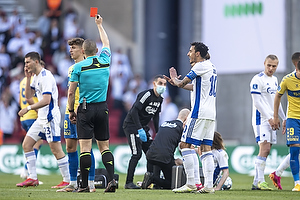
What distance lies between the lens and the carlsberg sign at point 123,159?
17812mm

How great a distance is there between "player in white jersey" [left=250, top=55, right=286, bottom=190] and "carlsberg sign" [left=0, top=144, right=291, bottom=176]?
5.79 meters

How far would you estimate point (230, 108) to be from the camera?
22781 millimetres

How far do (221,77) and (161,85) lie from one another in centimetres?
1080

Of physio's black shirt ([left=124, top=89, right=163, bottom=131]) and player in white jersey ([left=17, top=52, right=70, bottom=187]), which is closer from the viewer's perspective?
player in white jersey ([left=17, top=52, right=70, bottom=187])

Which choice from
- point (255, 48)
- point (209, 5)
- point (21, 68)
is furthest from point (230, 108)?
point (21, 68)

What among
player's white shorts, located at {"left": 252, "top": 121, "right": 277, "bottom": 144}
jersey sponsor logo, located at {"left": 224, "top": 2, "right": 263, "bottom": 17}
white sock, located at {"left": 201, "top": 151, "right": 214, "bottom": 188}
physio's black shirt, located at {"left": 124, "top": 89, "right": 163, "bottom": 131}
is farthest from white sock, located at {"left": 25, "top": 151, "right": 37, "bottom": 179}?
jersey sponsor logo, located at {"left": 224, "top": 2, "right": 263, "bottom": 17}

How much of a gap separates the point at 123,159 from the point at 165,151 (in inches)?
284

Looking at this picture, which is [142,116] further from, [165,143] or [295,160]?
[295,160]

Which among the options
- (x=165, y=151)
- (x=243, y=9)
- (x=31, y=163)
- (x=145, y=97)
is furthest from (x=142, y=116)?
(x=243, y=9)

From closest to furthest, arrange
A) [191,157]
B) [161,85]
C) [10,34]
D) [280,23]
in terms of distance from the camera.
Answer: [191,157], [161,85], [280,23], [10,34]

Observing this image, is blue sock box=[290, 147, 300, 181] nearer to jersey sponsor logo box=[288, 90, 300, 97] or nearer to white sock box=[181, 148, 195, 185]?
jersey sponsor logo box=[288, 90, 300, 97]

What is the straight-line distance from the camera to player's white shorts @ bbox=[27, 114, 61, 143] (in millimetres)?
11398

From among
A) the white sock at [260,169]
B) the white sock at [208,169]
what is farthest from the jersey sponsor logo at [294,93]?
the white sock at [208,169]

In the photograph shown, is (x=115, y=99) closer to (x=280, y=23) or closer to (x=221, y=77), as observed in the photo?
(x=221, y=77)
